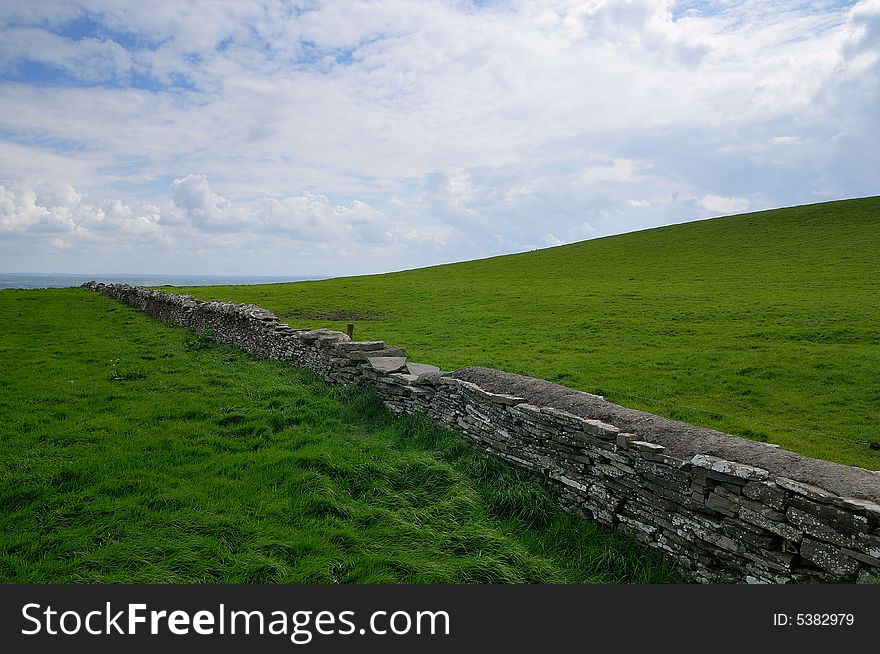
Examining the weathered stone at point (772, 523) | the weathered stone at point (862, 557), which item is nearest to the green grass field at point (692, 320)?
the weathered stone at point (772, 523)

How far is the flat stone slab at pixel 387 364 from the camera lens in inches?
467

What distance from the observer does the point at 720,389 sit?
13.9m

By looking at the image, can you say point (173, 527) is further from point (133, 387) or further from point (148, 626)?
point (133, 387)

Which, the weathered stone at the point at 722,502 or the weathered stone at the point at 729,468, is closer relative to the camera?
the weathered stone at the point at 729,468

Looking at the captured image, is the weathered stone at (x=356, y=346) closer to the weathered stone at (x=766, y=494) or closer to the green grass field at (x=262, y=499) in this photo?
the green grass field at (x=262, y=499)

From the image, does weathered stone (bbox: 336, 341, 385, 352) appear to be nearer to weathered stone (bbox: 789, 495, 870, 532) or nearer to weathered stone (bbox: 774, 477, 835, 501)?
weathered stone (bbox: 774, 477, 835, 501)

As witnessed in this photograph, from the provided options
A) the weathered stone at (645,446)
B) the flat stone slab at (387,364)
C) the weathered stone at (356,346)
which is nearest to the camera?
the weathered stone at (645,446)

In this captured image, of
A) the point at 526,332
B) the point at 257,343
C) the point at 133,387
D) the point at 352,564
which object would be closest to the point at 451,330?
the point at 526,332

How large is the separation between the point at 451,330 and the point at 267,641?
19.9 metres

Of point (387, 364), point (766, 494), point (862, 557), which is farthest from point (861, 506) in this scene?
point (387, 364)

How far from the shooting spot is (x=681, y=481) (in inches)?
245

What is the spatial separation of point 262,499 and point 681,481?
507 centimetres

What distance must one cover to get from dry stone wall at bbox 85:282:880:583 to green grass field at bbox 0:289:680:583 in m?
0.36

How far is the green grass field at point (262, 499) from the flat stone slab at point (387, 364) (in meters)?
0.65
